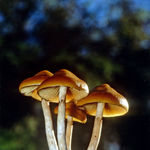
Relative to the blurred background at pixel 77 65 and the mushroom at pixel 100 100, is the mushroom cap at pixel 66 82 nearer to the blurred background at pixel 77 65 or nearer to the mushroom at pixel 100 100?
the mushroom at pixel 100 100

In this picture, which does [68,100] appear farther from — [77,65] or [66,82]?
[77,65]

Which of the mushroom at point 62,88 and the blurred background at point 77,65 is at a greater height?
the blurred background at point 77,65

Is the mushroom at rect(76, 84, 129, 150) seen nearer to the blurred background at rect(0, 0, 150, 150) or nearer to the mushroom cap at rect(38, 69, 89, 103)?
the mushroom cap at rect(38, 69, 89, 103)

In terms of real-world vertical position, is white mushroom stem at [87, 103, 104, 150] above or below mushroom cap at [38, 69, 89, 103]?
below

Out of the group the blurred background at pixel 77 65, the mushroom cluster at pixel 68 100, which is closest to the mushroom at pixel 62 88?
the mushroom cluster at pixel 68 100

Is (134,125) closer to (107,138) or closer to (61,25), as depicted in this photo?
(107,138)

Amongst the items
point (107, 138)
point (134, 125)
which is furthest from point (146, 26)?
point (107, 138)

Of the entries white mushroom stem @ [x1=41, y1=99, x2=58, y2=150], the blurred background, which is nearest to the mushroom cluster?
white mushroom stem @ [x1=41, y1=99, x2=58, y2=150]

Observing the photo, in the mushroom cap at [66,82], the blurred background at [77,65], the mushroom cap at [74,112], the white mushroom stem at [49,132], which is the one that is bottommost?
the white mushroom stem at [49,132]

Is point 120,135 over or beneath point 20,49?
beneath
